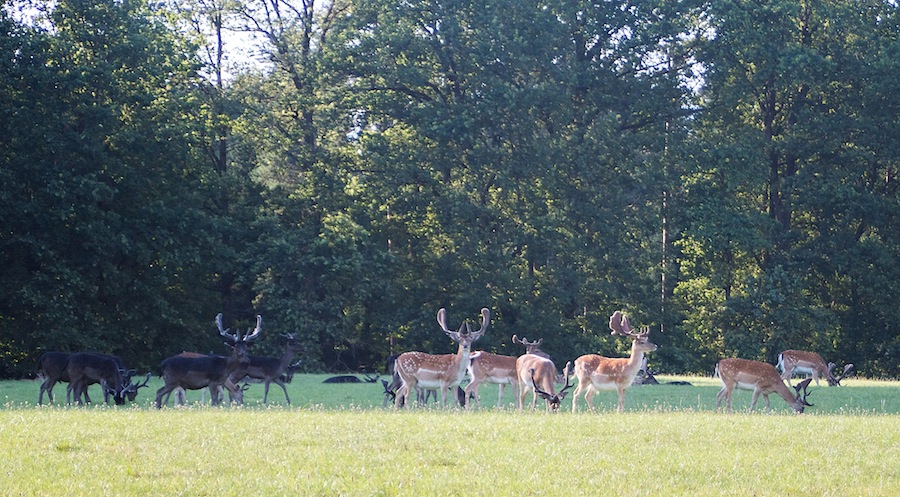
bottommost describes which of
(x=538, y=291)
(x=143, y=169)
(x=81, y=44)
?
(x=538, y=291)

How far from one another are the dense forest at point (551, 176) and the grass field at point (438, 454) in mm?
20479

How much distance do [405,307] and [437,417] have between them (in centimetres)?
2204

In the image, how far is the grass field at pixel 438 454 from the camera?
336 inches

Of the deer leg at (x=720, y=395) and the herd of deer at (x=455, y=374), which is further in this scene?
the deer leg at (x=720, y=395)

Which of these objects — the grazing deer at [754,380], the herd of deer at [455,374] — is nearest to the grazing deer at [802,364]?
the herd of deer at [455,374]

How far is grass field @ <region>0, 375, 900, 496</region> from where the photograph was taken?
8.55m

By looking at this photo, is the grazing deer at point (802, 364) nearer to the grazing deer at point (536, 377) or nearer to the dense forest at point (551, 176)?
the dense forest at point (551, 176)

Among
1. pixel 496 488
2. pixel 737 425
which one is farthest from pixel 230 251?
pixel 496 488

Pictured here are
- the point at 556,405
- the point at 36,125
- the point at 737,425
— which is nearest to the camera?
the point at 737,425

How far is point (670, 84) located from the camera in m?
36.8

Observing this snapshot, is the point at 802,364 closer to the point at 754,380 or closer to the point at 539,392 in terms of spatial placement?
the point at 754,380

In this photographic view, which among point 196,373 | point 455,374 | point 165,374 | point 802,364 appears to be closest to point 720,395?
point 455,374

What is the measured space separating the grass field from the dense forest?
20.5m

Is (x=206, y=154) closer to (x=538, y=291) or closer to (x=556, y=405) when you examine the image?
(x=538, y=291)
